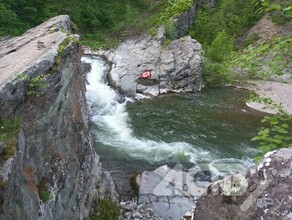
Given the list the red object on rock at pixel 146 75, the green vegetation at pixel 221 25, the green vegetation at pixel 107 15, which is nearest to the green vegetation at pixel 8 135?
the red object on rock at pixel 146 75

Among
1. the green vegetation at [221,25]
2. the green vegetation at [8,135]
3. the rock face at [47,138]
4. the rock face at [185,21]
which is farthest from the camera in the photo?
the rock face at [185,21]

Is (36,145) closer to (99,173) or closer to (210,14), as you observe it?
(99,173)

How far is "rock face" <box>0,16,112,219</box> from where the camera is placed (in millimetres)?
5742

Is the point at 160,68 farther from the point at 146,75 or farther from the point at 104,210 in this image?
the point at 104,210

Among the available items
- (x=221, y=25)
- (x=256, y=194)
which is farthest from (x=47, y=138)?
(x=221, y=25)

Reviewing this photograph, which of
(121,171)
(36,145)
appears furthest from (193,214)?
(121,171)

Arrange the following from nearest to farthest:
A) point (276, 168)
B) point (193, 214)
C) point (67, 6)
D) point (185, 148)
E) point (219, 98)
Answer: point (276, 168), point (193, 214), point (185, 148), point (219, 98), point (67, 6)

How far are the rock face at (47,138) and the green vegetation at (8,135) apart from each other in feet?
0.30

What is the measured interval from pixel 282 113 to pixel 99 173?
6081mm

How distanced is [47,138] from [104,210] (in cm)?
327

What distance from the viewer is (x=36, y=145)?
253 inches

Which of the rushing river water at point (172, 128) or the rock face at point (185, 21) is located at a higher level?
the rock face at point (185, 21)

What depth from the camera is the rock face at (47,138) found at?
5742 millimetres

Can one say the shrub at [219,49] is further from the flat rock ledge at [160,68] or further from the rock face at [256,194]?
the rock face at [256,194]
